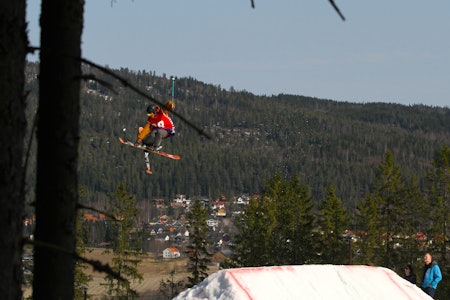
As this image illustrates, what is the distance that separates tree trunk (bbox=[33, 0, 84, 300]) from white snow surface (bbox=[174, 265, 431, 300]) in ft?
32.3

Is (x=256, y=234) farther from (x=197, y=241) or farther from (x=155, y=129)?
(x=155, y=129)

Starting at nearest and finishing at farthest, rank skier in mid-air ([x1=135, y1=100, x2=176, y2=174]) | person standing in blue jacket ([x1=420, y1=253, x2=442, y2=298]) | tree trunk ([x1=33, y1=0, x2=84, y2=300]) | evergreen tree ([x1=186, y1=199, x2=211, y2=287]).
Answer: tree trunk ([x1=33, y1=0, x2=84, y2=300])
person standing in blue jacket ([x1=420, y1=253, x2=442, y2=298])
skier in mid-air ([x1=135, y1=100, x2=176, y2=174])
evergreen tree ([x1=186, y1=199, x2=211, y2=287])

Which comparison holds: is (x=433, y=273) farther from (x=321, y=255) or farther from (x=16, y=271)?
(x=321, y=255)

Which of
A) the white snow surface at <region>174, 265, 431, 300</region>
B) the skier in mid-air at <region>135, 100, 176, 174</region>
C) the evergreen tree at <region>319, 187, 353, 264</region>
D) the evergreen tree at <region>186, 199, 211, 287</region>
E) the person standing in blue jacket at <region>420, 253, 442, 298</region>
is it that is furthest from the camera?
the evergreen tree at <region>319, 187, 353, 264</region>

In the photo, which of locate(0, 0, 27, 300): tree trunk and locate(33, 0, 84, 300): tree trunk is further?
locate(33, 0, 84, 300): tree trunk

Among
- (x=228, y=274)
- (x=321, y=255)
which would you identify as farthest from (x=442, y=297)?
(x=228, y=274)

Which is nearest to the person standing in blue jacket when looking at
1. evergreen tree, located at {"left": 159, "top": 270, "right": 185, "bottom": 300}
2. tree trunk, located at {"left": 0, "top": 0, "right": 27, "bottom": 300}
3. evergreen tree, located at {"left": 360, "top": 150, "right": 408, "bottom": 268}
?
tree trunk, located at {"left": 0, "top": 0, "right": 27, "bottom": 300}

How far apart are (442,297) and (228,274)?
50043mm

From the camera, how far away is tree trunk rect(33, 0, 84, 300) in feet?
13.4

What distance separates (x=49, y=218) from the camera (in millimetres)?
4113

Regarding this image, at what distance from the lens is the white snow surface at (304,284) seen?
14273 mm

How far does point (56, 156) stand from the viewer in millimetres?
4105

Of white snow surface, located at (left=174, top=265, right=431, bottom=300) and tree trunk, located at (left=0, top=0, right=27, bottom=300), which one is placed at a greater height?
tree trunk, located at (left=0, top=0, right=27, bottom=300)

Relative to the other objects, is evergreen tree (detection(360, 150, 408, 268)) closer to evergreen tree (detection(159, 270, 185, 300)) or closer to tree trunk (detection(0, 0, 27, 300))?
evergreen tree (detection(159, 270, 185, 300))
